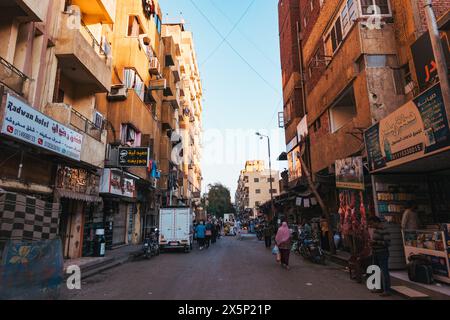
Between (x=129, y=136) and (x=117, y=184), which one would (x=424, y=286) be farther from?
(x=129, y=136)

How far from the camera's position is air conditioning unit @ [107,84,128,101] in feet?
60.6

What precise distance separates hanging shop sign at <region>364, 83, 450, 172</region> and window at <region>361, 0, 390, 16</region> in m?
5.74

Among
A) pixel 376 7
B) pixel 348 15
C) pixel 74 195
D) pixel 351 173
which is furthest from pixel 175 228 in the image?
pixel 376 7

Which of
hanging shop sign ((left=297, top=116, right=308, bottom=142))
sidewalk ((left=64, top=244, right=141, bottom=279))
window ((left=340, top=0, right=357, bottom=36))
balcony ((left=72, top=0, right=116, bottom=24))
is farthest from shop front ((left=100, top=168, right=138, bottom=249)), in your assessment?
window ((left=340, top=0, right=357, bottom=36))

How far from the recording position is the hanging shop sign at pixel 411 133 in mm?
7486

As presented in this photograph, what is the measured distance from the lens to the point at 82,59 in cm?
1285

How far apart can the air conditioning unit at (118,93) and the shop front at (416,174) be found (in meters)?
13.8

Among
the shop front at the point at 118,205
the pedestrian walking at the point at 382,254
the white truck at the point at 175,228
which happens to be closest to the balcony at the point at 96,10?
the shop front at the point at 118,205

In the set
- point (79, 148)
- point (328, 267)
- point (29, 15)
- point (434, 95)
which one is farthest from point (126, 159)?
point (434, 95)

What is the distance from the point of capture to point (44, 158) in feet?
36.7

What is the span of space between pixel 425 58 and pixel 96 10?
47.2ft

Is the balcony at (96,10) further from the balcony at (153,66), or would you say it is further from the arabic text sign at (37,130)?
the balcony at (153,66)
